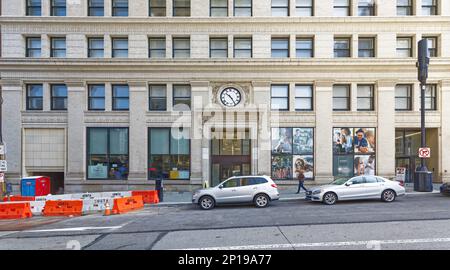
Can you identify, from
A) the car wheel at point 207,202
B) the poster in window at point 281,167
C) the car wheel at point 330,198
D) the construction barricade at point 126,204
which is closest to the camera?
the construction barricade at point 126,204

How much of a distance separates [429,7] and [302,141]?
507 inches

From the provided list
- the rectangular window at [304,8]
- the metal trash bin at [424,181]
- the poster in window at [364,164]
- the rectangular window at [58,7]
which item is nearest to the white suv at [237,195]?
the poster in window at [364,164]

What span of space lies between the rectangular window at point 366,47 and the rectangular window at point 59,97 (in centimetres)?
2039

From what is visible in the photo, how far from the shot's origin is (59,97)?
17.7m

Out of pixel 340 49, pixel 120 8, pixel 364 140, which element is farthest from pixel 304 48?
pixel 120 8

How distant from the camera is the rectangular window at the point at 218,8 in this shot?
58.7ft

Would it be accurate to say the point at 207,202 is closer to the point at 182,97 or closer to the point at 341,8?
the point at 182,97

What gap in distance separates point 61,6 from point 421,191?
1004 inches

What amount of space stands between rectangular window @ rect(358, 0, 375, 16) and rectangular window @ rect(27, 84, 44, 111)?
886 inches

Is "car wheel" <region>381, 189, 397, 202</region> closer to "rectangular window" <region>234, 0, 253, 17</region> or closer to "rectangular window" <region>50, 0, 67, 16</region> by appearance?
"rectangular window" <region>234, 0, 253, 17</region>

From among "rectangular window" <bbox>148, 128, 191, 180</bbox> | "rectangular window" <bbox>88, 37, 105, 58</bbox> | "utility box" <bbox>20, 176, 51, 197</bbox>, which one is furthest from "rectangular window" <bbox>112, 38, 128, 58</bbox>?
"utility box" <bbox>20, 176, 51, 197</bbox>

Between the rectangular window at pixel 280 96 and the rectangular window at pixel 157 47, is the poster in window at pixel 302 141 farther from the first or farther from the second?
the rectangular window at pixel 157 47

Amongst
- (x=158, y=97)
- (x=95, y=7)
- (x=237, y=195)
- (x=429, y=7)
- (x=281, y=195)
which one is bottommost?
(x=281, y=195)

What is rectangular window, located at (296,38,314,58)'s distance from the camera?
17.8 metres
